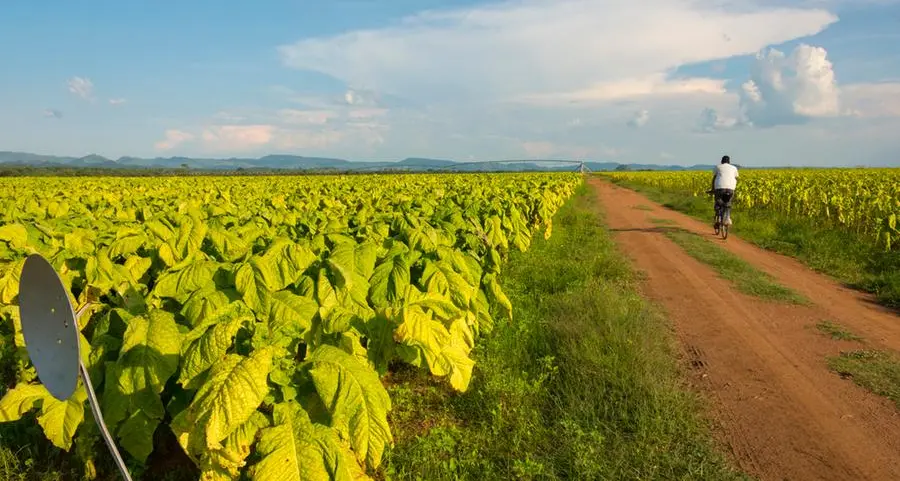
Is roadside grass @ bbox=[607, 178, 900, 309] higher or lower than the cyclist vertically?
lower

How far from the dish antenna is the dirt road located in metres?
3.88

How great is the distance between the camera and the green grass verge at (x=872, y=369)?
15.6 feet

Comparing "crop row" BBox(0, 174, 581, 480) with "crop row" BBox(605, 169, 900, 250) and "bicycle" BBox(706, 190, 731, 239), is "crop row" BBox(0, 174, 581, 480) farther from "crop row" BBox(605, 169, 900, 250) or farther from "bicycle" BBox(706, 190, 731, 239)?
"crop row" BBox(605, 169, 900, 250)

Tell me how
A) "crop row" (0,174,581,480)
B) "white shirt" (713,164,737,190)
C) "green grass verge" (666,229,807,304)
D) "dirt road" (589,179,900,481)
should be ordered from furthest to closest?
"white shirt" (713,164,737,190)
"green grass verge" (666,229,807,304)
"dirt road" (589,179,900,481)
"crop row" (0,174,581,480)

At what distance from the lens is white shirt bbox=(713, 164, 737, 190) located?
43.0 ft

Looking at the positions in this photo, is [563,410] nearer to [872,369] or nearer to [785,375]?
[785,375]

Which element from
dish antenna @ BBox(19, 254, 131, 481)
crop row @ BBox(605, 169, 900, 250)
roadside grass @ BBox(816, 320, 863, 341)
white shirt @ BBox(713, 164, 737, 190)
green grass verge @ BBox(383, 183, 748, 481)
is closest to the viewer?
dish antenna @ BBox(19, 254, 131, 481)

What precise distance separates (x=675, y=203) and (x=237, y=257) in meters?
22.8

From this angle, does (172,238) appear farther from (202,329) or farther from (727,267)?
(727,267)

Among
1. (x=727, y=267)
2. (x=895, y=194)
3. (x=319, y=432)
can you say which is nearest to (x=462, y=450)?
(x=319, y=432)

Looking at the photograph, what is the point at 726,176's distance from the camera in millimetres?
13273

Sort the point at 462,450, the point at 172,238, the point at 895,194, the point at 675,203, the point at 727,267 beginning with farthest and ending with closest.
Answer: the point at 675,203, the point at 895,194, the point at 727,267, the point at 172,238, the point at 462,450

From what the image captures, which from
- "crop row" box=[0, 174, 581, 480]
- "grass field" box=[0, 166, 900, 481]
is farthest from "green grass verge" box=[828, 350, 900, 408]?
"crop row" box=[0, 174, 581, 480]

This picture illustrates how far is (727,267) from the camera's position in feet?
31.6
